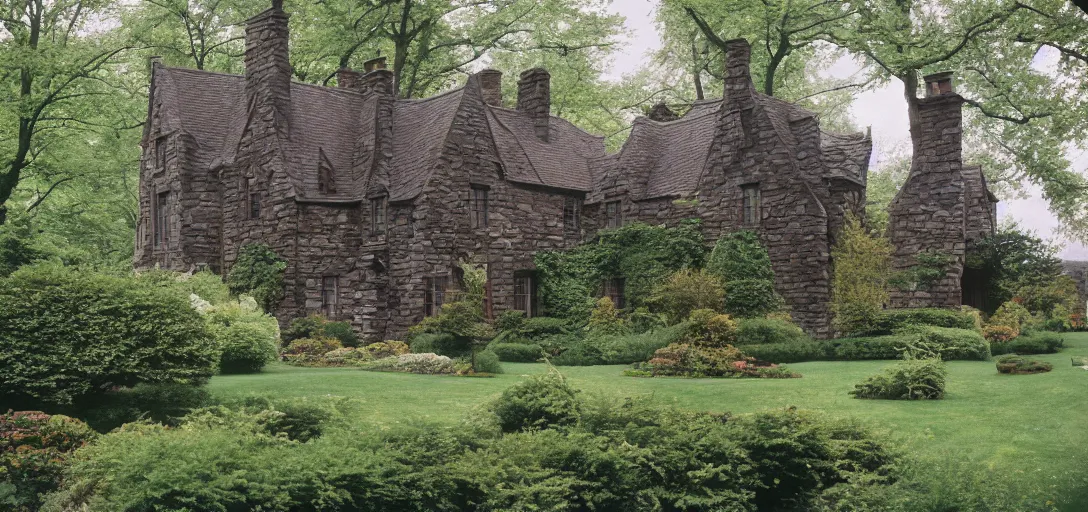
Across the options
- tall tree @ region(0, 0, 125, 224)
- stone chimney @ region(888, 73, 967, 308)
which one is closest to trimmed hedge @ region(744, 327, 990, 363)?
stone chimney @ region(888, 73, 967, 308)

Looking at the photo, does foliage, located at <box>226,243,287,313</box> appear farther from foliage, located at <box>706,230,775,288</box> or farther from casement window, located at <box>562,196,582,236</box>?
foliage, located at <box>706,230,775,288</box>

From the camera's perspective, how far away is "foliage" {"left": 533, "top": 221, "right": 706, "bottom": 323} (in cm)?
3231

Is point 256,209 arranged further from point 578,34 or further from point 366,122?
point 578,34

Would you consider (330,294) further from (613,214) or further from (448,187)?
(613,214)

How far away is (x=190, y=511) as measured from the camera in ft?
33.8

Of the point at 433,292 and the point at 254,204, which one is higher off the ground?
Result: the point at 254,204

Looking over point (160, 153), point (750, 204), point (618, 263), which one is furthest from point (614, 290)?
point (160, 153)

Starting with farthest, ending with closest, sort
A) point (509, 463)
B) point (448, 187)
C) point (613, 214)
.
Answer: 1. point (613, 214)
2. point (448, 187)
3. point (509, 463)

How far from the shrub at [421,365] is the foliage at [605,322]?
6.64 m

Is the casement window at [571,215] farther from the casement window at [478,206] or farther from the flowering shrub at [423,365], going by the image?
the flowering shrub at [423,365]

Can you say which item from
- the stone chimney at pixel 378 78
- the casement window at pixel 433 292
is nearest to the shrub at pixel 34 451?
the casement window at pixel 433 292

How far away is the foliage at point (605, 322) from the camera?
95.7ft

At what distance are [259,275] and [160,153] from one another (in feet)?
23.7

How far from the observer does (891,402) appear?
16359 millimetres
